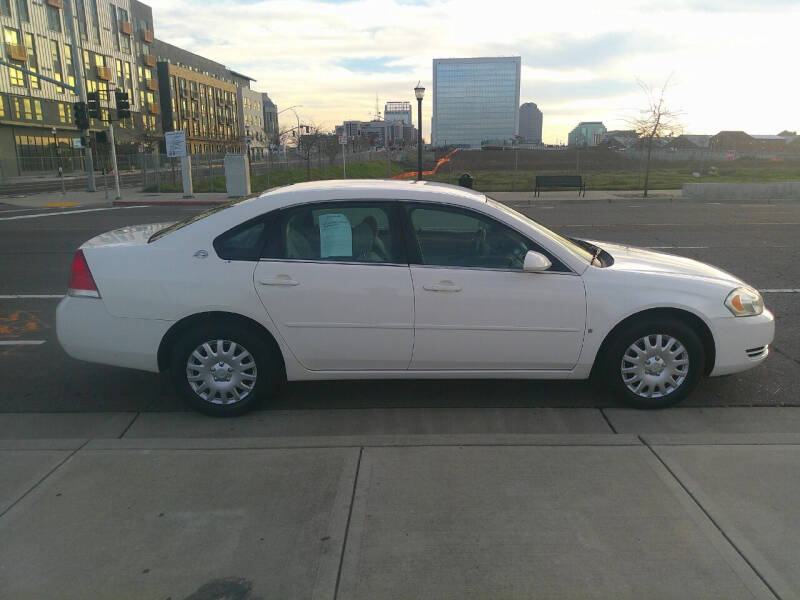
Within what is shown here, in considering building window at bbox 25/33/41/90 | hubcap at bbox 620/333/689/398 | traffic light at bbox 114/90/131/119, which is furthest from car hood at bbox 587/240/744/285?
building window at bbox 25/33/41/90

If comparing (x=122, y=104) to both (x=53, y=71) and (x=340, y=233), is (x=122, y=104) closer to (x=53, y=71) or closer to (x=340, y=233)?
(x=340, y=233)

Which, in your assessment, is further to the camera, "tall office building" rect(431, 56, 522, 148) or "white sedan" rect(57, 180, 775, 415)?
"tall office building" rect(431, 56, 522, 148)

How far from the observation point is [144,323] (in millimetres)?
4188

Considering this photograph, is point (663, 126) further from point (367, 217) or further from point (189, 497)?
point (189, 497)

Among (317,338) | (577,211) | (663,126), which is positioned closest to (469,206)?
(317,338)

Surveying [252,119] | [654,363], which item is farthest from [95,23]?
[654,363]

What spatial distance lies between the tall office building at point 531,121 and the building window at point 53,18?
127 m

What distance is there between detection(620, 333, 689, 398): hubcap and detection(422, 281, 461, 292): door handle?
1.24 metres

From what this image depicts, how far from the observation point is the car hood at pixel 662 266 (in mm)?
4363

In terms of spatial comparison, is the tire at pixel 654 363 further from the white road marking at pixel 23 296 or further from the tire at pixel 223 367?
the white road marking at pixel 23 296

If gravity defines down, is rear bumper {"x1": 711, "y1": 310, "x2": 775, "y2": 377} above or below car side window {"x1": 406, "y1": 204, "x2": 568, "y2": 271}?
below

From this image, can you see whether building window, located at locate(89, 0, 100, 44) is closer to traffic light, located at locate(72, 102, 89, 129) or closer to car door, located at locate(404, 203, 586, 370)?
traffic light, located at locate(72, 102, 89, 129)

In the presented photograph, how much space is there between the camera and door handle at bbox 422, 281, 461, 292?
4098 millimetres

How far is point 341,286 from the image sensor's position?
4.09m
